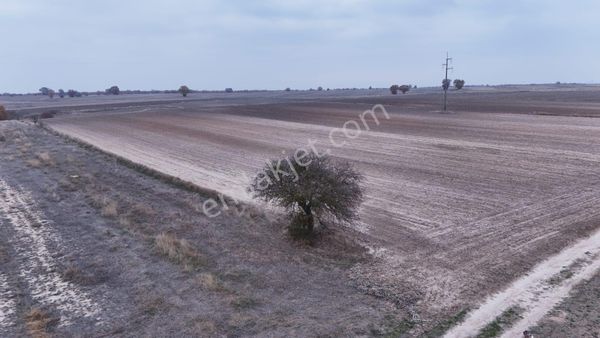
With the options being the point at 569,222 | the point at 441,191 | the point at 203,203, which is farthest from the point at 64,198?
the point at 569,222

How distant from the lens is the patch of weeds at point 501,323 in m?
8.41

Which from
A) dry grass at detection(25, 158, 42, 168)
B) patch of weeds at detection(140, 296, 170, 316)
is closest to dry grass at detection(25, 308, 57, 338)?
patch of weeds at detection(140, 296, 170, 316)

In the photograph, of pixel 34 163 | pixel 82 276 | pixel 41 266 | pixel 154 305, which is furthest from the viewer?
pixel 34 163

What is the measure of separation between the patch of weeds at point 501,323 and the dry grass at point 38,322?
8121 mm

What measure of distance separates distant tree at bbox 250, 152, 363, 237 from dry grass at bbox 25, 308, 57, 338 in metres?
6.49

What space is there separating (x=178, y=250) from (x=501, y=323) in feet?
26.9

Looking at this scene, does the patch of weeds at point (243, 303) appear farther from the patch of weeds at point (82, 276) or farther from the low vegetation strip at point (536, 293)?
the low vegetation strip at point (536, 293)

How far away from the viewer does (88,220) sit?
51.4 feet

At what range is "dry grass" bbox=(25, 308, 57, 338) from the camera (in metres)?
8.51

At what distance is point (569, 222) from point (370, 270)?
7860 mm

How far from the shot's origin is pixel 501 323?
8.75 m

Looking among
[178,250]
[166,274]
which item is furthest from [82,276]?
[178,250]

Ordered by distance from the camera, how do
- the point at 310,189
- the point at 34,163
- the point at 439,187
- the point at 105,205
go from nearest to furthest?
the point at 310,189, the point at 105,205, the point at 439,187, the point at 34,163

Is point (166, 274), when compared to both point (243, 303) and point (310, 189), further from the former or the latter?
point (310, 189)
